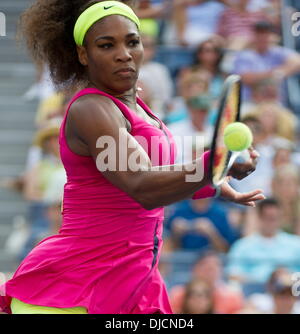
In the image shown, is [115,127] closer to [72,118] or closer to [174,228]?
[72,118]

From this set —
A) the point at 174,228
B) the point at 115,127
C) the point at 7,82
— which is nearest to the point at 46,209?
the point at 174,228

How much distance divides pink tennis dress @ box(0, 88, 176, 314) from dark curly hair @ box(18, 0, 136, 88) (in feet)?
0.89

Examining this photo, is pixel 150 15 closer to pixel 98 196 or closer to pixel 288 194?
pixel 288 194

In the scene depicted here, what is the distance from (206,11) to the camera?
21.1ft

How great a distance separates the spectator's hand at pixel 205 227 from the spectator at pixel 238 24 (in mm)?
1686

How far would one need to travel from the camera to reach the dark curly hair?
267 centimetres

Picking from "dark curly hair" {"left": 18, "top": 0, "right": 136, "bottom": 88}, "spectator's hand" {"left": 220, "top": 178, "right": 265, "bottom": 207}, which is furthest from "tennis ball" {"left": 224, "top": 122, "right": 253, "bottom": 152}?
"dark curly hair" {"left": 18, "top": 0, "right": 136, "bottom": 88}

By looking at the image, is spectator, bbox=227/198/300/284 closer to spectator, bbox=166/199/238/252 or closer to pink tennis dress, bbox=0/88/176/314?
spectator, bbox=166/199/238/252

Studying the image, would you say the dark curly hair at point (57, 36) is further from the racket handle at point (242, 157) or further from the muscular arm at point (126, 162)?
the racket handle at point (242, 157)

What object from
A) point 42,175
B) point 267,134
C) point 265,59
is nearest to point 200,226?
point 267,134

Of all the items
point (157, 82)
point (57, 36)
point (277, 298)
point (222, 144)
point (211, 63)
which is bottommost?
point (277, 298)

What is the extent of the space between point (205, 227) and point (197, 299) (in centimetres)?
64

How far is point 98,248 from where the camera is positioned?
252 cm
